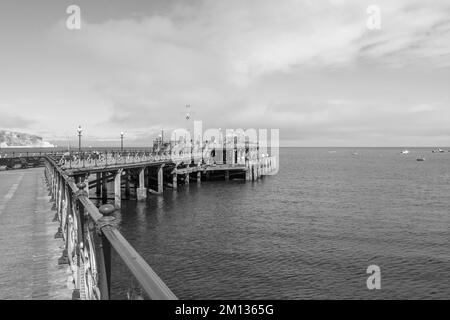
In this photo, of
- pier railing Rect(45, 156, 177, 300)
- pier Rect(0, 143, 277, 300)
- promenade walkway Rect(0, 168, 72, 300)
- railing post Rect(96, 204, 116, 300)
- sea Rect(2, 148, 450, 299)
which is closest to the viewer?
pier railing Rect(45, 156, 177, 300)

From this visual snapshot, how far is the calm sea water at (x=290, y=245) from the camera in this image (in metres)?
18.6

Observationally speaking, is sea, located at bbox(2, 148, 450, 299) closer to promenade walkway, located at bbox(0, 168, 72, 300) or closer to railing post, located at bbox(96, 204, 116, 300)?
railing post, located at bbox(96, 204, 116, 300)

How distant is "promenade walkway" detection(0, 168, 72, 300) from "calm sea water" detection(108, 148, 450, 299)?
128 cm

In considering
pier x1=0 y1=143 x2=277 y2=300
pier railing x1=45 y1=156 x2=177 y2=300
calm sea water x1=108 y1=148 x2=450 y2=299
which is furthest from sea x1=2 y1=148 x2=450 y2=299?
pier x1=0 y1=143 x2=277 y2=300

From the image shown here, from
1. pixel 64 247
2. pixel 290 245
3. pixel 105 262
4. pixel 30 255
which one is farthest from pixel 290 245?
pixel 105 262

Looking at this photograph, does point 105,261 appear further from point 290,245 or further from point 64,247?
point 290,245

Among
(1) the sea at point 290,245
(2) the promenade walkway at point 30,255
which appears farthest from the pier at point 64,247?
(1) the sea at point 290,245

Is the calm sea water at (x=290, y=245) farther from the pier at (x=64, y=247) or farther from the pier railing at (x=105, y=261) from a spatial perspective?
the pier at (x=64, y=247)

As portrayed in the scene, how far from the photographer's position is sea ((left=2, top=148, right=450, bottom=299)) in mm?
18547

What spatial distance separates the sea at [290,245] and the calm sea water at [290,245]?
0.21 feet

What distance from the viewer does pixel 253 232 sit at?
30062 millimetres
